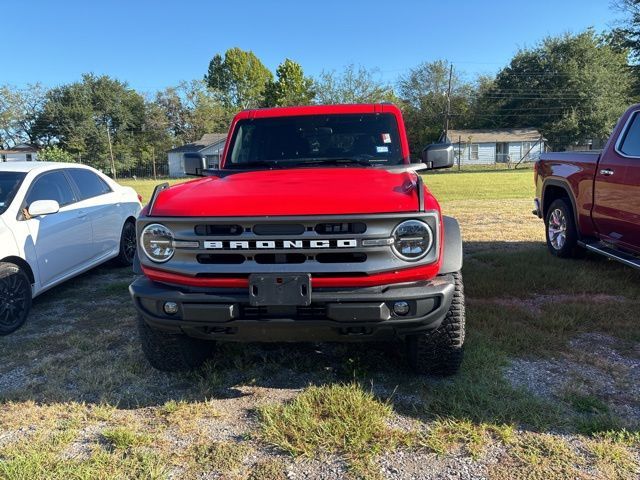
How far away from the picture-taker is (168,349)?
3.26 meters

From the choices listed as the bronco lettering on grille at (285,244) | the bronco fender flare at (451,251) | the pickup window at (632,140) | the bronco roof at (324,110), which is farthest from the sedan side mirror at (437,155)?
the pickup window at (632,140)

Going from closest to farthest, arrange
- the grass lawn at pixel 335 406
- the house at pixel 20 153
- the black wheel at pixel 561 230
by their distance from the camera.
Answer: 1. the grass lawn at pixel 335 406
2. the black wheel at pixel 561 230
3. the house at pixel 20 153

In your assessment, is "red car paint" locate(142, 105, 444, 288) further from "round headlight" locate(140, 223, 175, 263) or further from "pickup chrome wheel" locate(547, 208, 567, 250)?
"pickup chrome wheel" locate(547, 208, 567, 250)

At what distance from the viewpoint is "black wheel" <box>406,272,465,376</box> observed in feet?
9.70

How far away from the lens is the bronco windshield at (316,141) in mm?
4047

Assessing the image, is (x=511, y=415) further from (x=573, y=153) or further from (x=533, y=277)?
(x=573, y=153)

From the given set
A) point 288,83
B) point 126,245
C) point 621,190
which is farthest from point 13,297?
point 288,83

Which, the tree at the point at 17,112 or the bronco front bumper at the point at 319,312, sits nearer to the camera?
the bronco front bumper at the point at 319,312

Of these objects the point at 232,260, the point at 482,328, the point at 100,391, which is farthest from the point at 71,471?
the point at 482,328

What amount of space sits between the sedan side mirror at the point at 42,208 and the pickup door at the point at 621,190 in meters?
5.66

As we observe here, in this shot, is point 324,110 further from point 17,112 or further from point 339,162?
point 17,112

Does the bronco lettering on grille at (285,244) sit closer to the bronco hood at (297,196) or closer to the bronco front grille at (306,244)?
the bronco front grille at (306,244)

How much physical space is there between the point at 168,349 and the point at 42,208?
99.1 inches

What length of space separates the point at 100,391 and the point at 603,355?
142 inches
